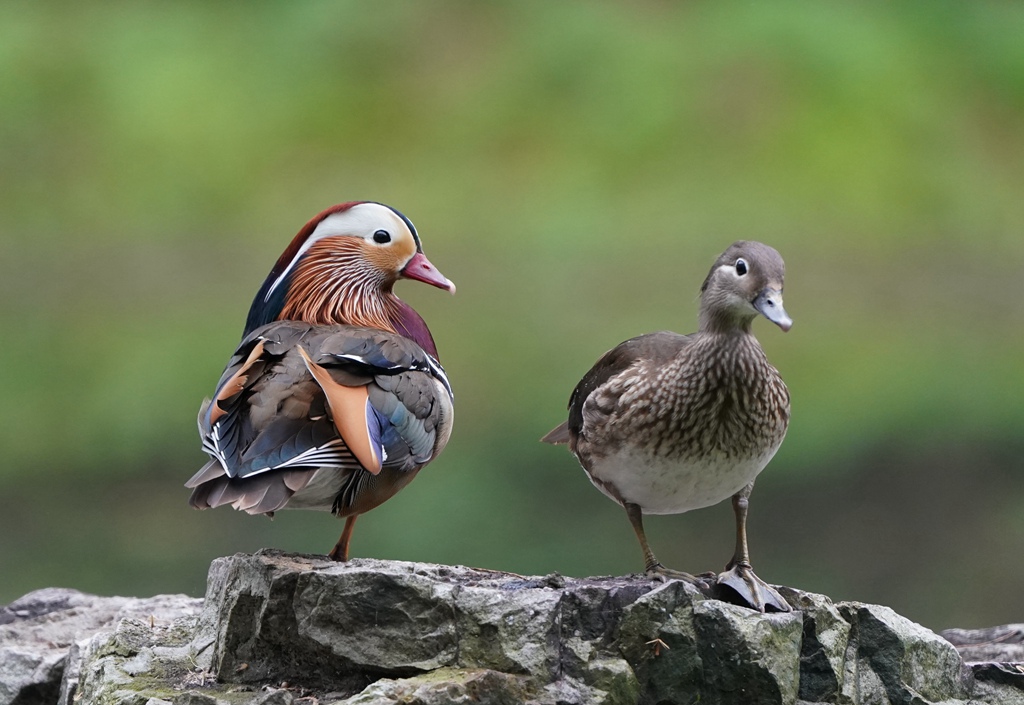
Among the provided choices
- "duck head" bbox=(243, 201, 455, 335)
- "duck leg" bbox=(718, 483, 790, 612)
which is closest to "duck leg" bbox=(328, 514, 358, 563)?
"duck head" bbox=(243, 201, 455, 335)

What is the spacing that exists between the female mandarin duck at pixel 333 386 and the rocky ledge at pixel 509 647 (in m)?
0.14

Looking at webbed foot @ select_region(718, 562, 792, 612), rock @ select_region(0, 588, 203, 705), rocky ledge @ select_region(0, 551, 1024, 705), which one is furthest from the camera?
rock @ select_region(0, 588, 203, 705)

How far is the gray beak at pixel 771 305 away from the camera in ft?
5.55

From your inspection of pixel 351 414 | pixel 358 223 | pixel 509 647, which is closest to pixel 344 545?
pixel 351 414

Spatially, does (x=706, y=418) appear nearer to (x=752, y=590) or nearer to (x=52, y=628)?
(x=752, y=590)

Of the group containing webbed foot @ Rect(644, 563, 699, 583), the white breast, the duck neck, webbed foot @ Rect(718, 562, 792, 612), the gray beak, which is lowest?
webbed foot @ Rect(644, 563, 699, 583)

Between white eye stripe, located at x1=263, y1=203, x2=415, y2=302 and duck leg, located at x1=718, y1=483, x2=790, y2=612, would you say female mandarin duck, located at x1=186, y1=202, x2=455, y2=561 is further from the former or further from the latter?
duck leg, located at x1=718, y1=483, x2=790, y2=612

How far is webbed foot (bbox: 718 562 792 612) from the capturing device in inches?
67.7

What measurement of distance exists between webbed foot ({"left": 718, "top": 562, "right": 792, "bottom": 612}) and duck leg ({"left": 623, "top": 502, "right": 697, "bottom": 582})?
0.06m

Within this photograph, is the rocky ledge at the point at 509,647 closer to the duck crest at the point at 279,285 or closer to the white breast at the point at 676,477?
the white breast at the point at 676,477

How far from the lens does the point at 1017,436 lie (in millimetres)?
3666

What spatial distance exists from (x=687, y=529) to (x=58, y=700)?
1655mm

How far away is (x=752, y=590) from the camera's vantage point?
5.70 feet

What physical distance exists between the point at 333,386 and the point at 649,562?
560mm
